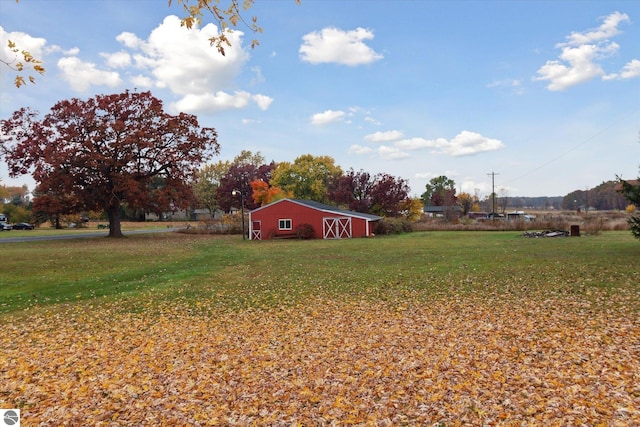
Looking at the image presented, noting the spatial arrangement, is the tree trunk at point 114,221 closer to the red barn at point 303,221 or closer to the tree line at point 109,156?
the tree line at point 109,156

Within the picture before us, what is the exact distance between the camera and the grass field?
445 centimetres

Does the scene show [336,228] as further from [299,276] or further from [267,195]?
[267,195]

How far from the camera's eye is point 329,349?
21.2 ft

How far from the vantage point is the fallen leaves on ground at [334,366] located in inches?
172

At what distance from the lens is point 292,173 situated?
6906 cm

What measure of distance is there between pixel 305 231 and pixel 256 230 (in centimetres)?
513

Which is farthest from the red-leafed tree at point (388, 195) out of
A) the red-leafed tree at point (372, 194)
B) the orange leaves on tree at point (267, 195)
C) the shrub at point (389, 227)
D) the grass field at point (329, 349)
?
the grass field at point (329, 349)

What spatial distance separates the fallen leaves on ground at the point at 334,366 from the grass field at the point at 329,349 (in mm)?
28

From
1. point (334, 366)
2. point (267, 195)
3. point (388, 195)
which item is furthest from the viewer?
point (267, 195)

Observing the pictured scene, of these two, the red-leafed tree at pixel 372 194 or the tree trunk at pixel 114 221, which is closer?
the tree trunk at pixel 114 221

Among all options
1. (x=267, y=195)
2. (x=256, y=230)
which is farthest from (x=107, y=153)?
(x=267, y=195)

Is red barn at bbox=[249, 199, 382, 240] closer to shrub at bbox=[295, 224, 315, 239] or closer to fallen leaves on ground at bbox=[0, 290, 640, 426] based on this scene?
shrub at bbox=[295, 224, 315, 239]

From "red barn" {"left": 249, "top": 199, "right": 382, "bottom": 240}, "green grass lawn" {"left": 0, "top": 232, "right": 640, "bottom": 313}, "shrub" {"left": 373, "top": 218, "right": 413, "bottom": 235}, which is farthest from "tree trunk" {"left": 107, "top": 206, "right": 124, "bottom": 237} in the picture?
"shrub" {"left": 373, "top": 218, "right": 413, "bottom": 235}

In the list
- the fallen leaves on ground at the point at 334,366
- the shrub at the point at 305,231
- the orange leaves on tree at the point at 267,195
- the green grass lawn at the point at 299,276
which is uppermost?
the orange leaves on tree at the point at 267,195
